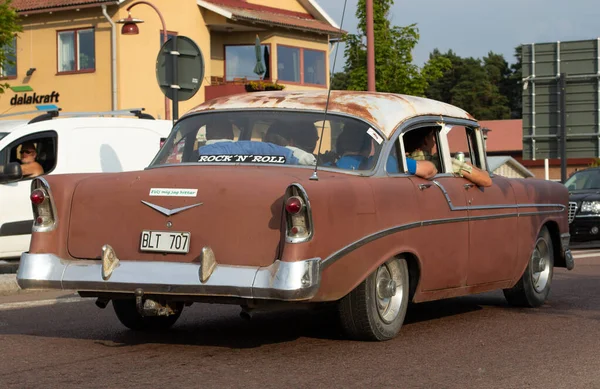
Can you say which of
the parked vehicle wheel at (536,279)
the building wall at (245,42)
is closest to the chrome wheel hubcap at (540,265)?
the parked vehicle wheel at (536,279)

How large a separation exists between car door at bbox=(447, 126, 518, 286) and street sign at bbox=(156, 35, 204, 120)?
5.04 meters

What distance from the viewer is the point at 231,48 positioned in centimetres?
4500

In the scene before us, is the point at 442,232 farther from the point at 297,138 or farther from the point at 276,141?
the point at 276,141

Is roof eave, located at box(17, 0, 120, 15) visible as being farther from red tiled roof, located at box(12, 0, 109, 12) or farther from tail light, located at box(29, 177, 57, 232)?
tail light, located at box(29, 177, 57, 232)

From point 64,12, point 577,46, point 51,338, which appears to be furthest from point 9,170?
point 64,12

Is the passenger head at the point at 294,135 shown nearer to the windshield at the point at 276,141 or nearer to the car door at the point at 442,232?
the windshield at the point at 276,141

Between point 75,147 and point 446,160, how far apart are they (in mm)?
7295

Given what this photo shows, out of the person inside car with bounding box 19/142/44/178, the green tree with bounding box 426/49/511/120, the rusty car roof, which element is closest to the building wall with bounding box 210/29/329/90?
the person inside car with bounding box 19/142/44/178

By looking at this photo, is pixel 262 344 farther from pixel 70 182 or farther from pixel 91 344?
pixel 70 182

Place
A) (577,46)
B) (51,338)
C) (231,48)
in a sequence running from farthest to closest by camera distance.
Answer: (231,48) < (577,46) < (51,338)

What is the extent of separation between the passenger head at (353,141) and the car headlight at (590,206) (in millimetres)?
15278

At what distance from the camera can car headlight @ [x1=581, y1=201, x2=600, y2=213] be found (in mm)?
22953

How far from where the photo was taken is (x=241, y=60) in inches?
1767

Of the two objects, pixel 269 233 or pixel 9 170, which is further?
pixel 9 170
